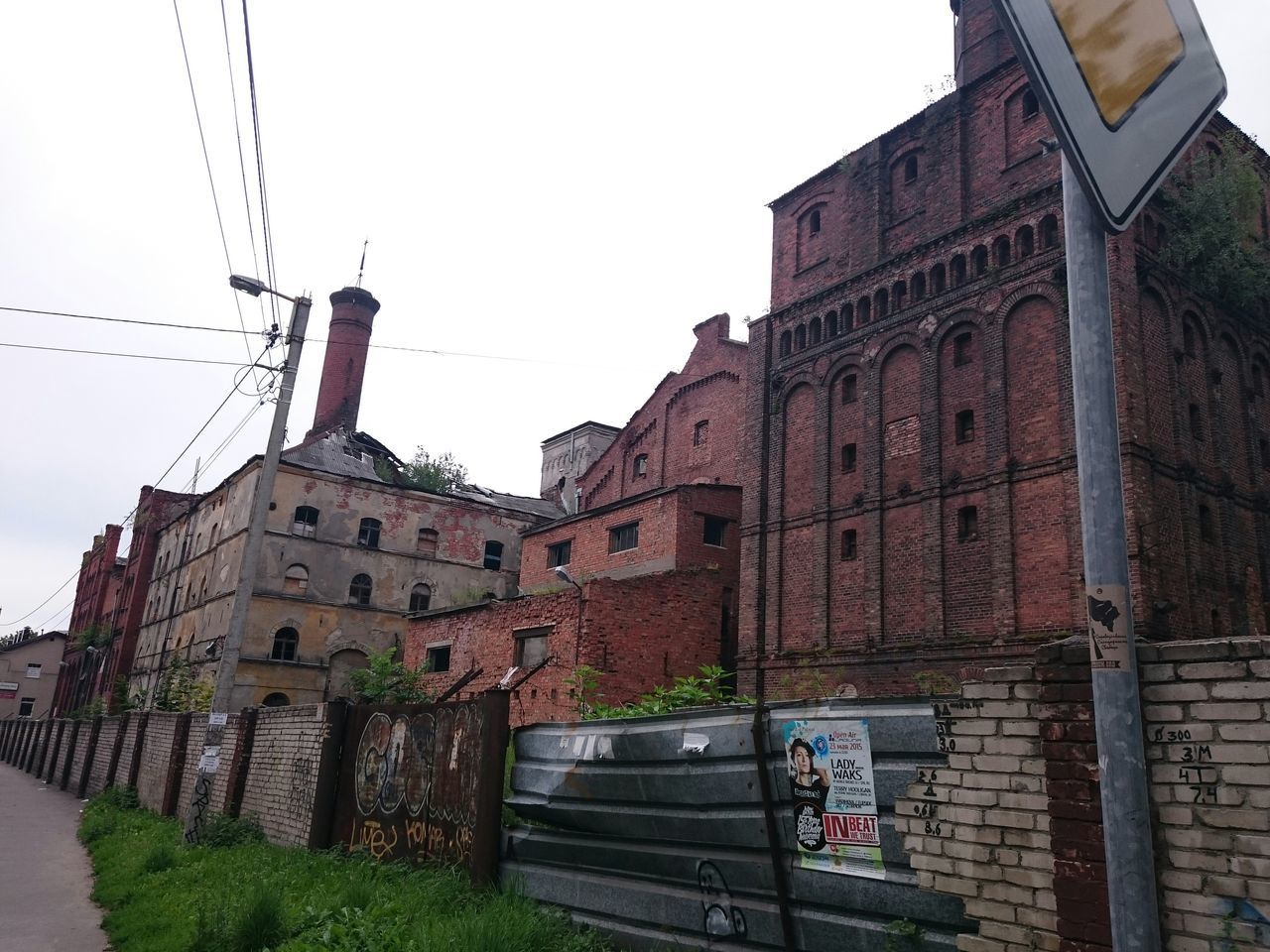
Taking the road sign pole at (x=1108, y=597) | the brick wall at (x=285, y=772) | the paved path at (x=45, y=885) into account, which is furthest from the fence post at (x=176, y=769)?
the road sign pole at (x=1108, y=597)

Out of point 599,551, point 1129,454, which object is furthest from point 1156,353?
point 599,551

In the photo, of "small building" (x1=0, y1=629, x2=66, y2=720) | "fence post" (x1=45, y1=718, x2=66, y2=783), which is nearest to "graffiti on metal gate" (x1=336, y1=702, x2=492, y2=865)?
"fence post" (x1=45, y1=718, x2=66, y2=783)

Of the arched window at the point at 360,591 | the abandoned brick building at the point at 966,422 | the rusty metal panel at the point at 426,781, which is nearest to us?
the rusty metal panel at the point at 426,781

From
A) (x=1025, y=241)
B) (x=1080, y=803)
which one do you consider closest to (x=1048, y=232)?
(x=1025, y=241)

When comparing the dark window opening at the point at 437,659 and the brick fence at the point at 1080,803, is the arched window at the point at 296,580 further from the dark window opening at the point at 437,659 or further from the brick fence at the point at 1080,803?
the brick fence at the point at 1080,803

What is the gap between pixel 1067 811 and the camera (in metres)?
4.00

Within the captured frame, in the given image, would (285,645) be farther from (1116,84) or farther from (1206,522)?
(1116,84)

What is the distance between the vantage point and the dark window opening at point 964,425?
19359 millimetres

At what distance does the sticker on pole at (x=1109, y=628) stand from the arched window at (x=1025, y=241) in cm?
1781

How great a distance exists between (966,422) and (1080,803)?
54.4 feet

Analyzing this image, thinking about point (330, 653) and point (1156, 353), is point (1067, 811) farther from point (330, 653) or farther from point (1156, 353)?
point (330, 653)

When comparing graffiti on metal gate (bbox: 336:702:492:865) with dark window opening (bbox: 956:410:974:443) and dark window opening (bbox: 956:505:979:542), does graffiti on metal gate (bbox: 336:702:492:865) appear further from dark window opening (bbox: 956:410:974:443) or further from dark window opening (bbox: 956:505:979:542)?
dark window opening (bbox: 956:410:974:443)

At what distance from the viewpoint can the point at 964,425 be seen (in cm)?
1955

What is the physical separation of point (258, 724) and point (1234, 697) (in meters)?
13.2
